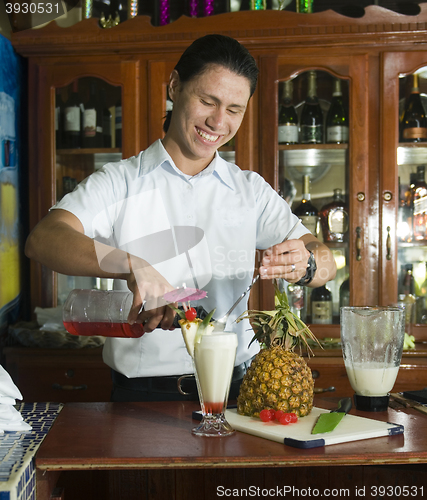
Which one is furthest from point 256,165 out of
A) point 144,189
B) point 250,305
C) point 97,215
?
point 97,215

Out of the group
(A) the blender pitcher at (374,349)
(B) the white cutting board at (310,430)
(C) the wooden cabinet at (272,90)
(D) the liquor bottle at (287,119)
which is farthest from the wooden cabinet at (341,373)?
(B) the white cutting board at (310,430)

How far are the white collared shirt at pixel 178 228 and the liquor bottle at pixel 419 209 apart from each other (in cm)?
112

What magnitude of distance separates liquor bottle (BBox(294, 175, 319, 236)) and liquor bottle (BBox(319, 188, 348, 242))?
33mm

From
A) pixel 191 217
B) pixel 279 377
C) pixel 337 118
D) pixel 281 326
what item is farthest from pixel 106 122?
pixel 279 377

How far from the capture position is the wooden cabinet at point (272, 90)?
2.49 m

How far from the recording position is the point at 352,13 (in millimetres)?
2834

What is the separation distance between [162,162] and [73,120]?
1.18 m

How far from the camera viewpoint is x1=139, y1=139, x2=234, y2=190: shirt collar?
1.65 m

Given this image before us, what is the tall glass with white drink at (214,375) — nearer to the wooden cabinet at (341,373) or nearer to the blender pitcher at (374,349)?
the blender pitcher at (374,349)

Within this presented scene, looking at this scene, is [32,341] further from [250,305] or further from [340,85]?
[340,85]

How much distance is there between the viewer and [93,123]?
2.66 metres

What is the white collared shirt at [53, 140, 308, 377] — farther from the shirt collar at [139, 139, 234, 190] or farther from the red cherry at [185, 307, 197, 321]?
the red cherry at [185, 307, 197, 321]

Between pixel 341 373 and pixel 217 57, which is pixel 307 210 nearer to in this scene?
pixel 341 373

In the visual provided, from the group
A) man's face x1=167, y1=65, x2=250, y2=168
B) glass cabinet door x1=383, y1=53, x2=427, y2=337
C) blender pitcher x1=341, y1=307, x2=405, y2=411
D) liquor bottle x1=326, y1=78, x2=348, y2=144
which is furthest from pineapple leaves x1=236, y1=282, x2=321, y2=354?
liquor bottle x1=326, y1=78, x2=348, y2=144
